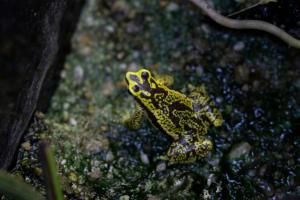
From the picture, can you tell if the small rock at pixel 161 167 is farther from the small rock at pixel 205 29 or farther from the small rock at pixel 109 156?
the small rock at pixel 205 29

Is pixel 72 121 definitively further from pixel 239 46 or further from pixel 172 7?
pixel 239 46

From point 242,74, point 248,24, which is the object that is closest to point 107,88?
point 242,74

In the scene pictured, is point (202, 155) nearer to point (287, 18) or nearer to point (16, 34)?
point (287, 18)

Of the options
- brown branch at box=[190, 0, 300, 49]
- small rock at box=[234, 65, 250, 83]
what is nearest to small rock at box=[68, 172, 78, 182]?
small rock at box=[234, 65, 250, 83]

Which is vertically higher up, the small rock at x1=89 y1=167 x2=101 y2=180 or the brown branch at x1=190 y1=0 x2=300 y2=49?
the brown branch at x1=190 y1=0 x2=300 y2=49

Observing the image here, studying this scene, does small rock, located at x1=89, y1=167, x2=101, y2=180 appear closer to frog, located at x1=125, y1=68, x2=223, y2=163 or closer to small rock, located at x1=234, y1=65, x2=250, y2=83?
frog, located at x1=125, y1=68, x2=223, y2=163

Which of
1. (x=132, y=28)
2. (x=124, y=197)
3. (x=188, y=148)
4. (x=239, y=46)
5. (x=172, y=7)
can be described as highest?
(x=172, y=7)

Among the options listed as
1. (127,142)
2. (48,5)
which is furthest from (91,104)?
(48,5)
